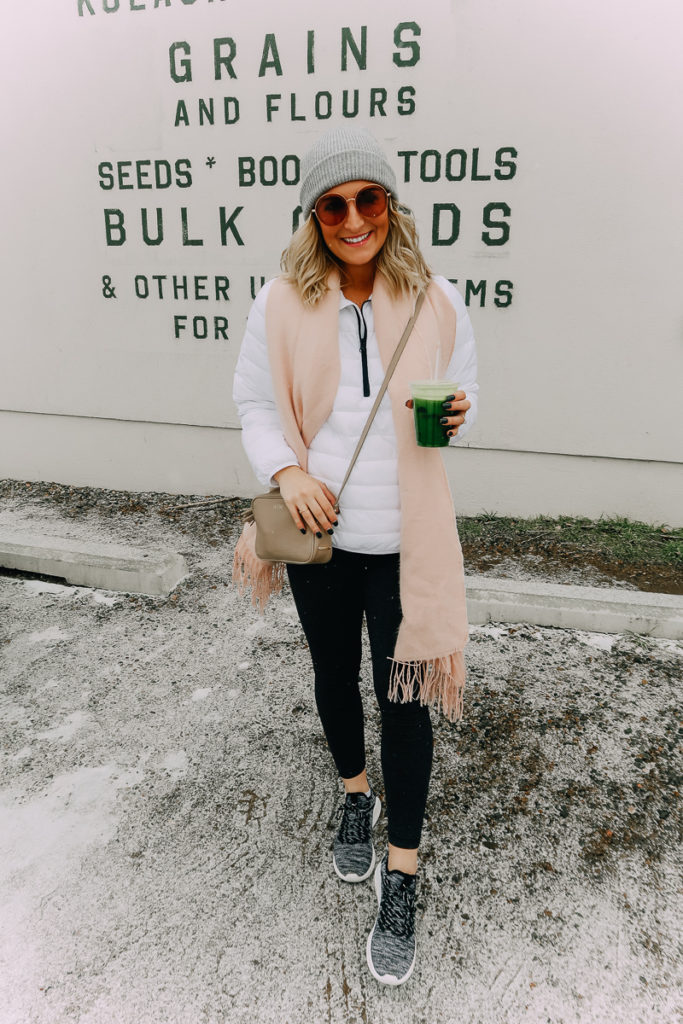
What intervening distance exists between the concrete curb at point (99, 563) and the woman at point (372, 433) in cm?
202

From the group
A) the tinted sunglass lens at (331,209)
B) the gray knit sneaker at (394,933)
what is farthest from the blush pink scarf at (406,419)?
the gray knit sneaker at (394,933)

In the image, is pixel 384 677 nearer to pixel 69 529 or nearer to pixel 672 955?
pixel 672 955

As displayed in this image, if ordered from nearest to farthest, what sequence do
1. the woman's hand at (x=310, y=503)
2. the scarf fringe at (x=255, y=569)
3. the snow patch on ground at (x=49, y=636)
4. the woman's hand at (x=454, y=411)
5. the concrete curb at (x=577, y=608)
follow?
the woman's hand at (x=454, y=411) → the woman's hand at (x=310, y=503) → the scarf fringe at (x=255, y=569) → the concrete curb at (x=577, y=608) → the snow patch on ground at (x=49, y=636)

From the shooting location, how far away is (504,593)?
3.20 meters

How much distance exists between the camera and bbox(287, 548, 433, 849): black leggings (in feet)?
5.37

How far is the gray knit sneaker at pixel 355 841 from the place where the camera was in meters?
1.92

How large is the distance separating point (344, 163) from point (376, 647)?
1144 mm

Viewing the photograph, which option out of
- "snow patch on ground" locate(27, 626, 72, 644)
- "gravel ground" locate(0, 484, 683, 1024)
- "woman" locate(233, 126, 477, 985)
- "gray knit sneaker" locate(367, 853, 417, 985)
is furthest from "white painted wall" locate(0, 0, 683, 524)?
"gray knit sneaker" locate(367, 853, 417, 985)

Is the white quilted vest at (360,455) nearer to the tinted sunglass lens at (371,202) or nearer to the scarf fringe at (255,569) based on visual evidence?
the tinted sunglass lens at (371,202)

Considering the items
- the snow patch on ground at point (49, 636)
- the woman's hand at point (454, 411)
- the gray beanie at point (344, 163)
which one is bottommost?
the snow patch on ground at point (49, 636)

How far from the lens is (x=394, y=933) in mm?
1711

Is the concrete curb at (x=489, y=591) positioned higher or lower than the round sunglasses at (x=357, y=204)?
lower

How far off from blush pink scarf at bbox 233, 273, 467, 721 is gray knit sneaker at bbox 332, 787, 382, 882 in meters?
0.59

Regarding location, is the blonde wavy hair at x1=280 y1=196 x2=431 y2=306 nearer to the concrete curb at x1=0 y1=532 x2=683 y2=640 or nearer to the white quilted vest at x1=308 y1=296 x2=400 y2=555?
the white quilted vest at x1=308 y1=296 x2=400 y2=555
